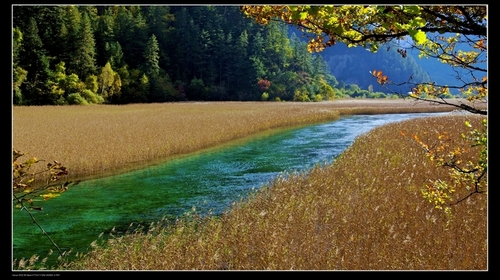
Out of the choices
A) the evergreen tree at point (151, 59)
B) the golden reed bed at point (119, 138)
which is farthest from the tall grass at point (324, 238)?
the evergreen tree at point (151, 59)

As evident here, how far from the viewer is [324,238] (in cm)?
676

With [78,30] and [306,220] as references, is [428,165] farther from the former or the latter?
[78,30]

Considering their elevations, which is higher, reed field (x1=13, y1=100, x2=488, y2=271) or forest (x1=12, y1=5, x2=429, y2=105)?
forest (x1=12, y1=5, x2=429, y2=105)

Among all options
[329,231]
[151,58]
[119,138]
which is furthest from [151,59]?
[329,231]

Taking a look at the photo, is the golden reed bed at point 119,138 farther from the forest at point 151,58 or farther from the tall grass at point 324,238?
the forest at point 151,58

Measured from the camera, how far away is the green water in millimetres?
8766

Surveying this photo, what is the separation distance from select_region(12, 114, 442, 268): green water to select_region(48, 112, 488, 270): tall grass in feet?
3.61

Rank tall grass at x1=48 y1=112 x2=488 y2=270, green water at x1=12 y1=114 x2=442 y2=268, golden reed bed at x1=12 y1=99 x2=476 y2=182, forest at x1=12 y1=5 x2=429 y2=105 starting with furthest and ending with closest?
Result: forest at x1=12 y1=5 x2=429 y2=105 < golden reed bed at x1=12 y1=99 x2=476 y2=182 < green water at x1=12 y1=114 x2=442 y2=268 < tall grass at x1=48 y1=112 x2=488 y2=270

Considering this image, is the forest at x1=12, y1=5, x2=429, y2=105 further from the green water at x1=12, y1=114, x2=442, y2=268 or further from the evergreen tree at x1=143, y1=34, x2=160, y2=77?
the green water at x1=12, y1=114, x2=442, y2=268

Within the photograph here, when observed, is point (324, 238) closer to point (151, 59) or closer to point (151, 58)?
point (151, 59)

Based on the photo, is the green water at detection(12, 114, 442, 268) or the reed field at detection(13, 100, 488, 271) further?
the green water at detection(12, 114, 442, 268)

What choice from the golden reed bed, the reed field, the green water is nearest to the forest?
the golden reed bed

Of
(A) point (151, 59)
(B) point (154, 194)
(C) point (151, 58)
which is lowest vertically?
(B) point (154, 194)

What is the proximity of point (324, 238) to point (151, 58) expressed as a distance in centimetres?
5448
